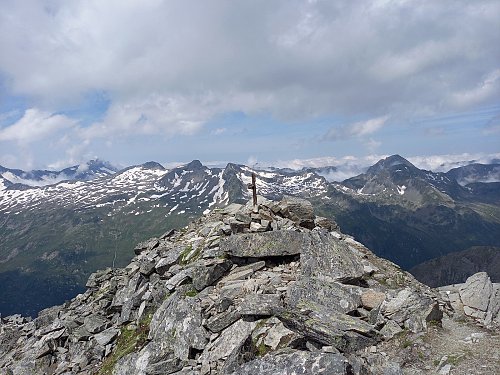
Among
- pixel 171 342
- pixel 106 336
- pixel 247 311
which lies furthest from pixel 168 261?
pixel 247 311

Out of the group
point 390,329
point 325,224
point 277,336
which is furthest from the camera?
point 325,224

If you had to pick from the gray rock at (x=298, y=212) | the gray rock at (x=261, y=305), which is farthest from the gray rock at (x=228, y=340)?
the gray rock at (x=298, y=212)

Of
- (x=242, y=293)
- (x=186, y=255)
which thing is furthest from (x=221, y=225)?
(x=242, y=293)

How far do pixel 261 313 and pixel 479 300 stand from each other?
12.7 metres

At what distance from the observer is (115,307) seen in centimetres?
2958

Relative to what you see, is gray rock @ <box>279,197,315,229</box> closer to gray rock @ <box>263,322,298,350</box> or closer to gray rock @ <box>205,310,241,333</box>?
gray rock @ <box>205,310,241,333</box>

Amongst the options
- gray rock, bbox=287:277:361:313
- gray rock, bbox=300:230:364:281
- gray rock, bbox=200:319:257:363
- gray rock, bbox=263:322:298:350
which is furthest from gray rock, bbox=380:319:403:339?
gray rock, bbox=200:319:257:363

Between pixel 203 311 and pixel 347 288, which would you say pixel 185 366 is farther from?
pixel 347 288

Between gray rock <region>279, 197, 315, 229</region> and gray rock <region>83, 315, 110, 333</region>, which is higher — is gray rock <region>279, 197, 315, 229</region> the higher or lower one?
the higher one

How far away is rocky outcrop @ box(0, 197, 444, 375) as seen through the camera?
647 inches

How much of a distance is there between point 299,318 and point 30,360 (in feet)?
79.0

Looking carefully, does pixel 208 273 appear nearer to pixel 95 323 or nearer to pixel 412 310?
pixel 95 323

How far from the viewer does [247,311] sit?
1873 cm

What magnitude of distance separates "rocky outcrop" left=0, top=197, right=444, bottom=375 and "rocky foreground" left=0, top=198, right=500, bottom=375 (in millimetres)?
68
